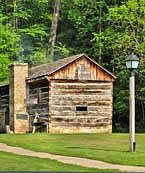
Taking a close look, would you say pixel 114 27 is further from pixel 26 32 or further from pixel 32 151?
pixel 32 151

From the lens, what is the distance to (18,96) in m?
34.2

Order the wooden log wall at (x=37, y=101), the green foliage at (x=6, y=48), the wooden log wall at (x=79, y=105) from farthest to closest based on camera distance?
the green foliage at (x=6, y=48), the wooden log wall at (x=37, y=101), the wooden log wall at (x=79, y=105)

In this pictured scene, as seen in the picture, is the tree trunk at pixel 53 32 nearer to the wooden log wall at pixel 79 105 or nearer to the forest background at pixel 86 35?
the forest background at pixel 86 35

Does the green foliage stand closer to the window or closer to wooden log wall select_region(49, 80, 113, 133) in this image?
wooden log wall select_region(49, 80, 113, 133)

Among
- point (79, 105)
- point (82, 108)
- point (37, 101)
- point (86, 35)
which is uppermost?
point (86, 35)

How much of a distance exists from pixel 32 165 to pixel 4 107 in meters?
24.0

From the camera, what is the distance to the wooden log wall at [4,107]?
36.5m

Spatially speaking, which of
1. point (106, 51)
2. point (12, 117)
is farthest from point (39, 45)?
point (12, 117)

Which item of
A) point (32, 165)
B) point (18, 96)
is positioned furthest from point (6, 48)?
point (32, 165)

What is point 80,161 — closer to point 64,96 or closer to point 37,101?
point 64,96

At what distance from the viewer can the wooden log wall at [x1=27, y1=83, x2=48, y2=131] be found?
33.0m

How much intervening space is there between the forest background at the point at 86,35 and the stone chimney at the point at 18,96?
8651mm

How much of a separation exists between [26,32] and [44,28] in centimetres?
282

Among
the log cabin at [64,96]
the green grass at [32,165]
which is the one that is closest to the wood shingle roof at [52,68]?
the log cabin at [64,96]
